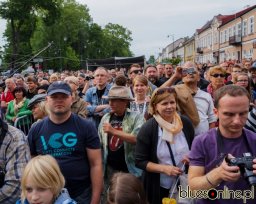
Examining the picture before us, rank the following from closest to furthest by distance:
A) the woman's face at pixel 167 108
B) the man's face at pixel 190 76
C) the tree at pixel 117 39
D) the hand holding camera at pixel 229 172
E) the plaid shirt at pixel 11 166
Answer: the hand holding camera at pixel 229 172, the plaid shirt at pixel 11 166, the woman's face at pixel 167 108, the man's face at pixel 190 76, the tree at pixel 117 39

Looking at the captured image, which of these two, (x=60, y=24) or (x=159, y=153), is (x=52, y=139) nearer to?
(x=159, y=153)

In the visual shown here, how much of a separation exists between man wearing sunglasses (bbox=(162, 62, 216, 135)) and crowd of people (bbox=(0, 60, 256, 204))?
12 millimetres

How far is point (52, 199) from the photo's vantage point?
2.58m

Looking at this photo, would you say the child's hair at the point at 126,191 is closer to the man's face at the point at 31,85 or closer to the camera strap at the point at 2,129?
the camera strap at the point at 2,129

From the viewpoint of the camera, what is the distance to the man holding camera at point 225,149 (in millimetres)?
2174

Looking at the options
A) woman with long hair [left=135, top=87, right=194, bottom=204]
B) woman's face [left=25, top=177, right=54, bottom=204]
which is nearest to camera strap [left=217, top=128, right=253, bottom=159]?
woman with long hair [left=135, top=87, right=194, bottom=204]

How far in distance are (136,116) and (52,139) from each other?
1.23 m

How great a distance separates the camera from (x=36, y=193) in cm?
252

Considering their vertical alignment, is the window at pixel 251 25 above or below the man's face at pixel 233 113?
above

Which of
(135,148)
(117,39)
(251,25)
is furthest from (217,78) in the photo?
(117,39)

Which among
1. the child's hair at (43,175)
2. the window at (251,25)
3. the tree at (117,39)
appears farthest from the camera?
the tree at (117,39)

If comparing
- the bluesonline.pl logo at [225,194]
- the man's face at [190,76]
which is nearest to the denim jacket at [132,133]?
the man's face at [190,76]

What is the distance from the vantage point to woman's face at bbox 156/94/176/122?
11.5 ft

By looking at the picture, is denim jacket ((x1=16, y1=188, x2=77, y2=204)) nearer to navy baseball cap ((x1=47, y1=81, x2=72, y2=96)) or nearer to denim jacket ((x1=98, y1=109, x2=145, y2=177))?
navy baseball cap ((x1=47, y1=81, x2=72, y2=96))
